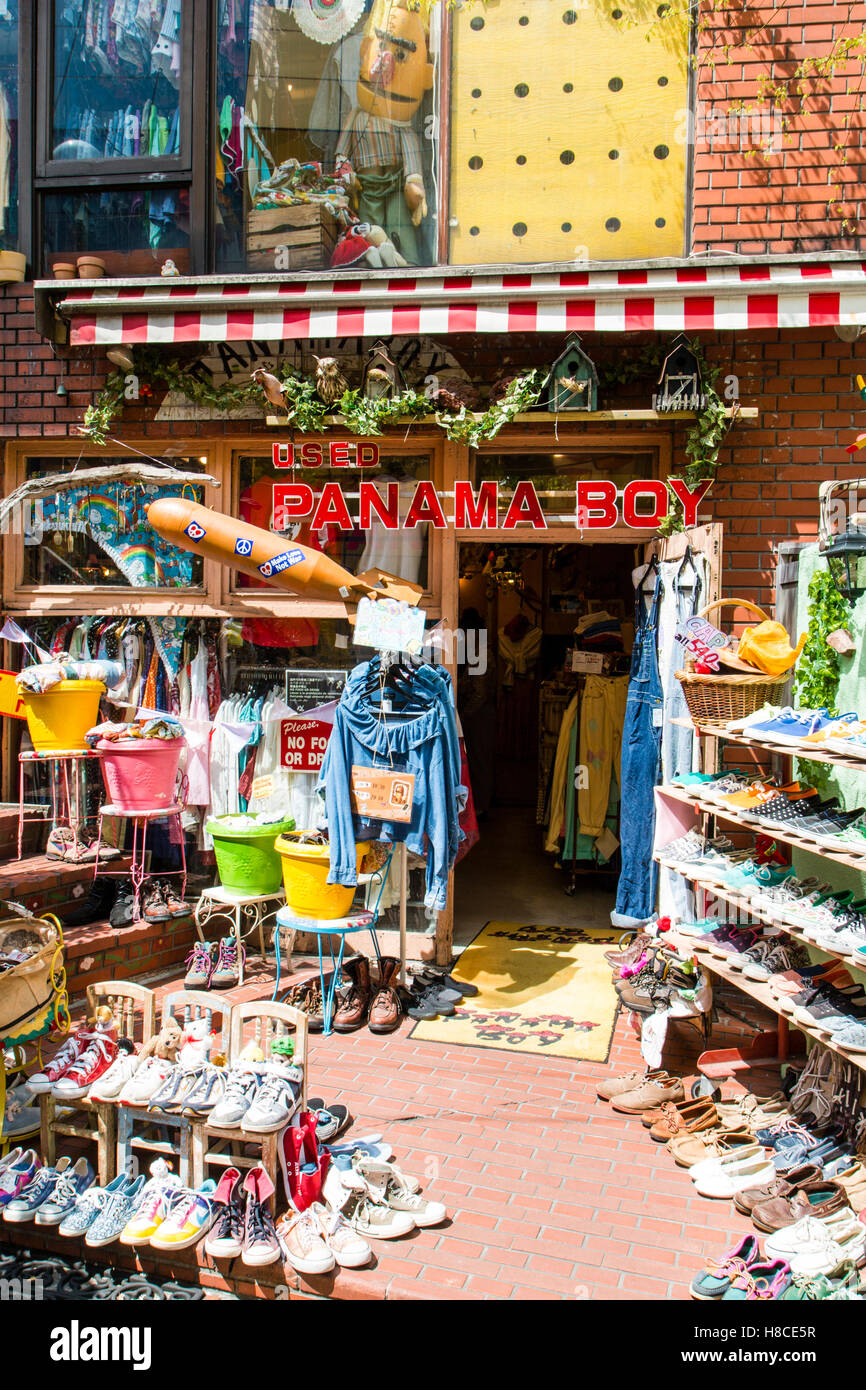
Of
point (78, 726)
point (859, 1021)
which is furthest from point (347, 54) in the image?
point (859, 1021)

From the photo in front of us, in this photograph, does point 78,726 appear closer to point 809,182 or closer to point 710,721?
point 710,721

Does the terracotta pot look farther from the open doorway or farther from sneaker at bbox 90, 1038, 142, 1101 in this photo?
sneaker at bbox 90, 1038, 142, 1101

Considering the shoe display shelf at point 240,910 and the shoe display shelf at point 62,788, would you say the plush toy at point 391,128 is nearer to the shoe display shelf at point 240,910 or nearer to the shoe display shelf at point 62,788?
the shoe display shelf at point 62,788

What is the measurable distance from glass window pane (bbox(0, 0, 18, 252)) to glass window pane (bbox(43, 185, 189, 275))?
10.5 inches

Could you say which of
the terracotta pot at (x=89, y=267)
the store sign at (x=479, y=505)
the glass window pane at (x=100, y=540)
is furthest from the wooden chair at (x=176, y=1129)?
the terracotta pot at (x=89, y=267)

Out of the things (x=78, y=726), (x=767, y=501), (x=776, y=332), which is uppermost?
(x=776, y=332)

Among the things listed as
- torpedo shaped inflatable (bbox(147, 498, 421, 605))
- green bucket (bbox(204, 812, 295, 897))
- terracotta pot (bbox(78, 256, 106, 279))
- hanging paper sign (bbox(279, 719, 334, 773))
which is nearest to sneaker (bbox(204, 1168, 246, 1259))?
green bucket (bbox(204, 812, 295, 897))

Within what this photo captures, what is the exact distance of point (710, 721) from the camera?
4527 mm

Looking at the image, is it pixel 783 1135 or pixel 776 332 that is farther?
pixel 776 332

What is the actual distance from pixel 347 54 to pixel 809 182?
298cm

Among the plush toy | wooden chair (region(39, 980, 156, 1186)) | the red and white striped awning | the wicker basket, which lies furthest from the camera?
the plush toy

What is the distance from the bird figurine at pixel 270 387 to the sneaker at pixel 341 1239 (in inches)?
176

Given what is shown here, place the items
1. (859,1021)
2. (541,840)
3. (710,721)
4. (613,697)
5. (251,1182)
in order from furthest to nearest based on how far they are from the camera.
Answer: (541,840) < (613,697) < (710,721) < (859,1021) < (251,1182)

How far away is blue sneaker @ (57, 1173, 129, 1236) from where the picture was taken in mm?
3355
